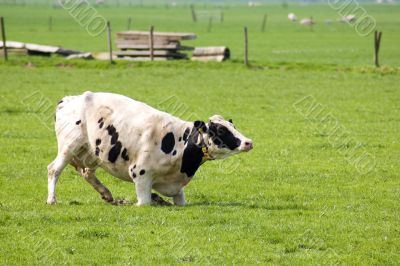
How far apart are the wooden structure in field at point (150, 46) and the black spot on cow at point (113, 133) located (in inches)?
1332

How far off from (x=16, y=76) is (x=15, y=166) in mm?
21583

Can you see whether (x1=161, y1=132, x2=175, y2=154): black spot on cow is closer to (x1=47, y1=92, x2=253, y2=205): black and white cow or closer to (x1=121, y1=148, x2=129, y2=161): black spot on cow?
(x1=47, y1=92, x2=253, y2=205): black and white cow

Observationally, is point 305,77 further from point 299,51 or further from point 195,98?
point 299,51

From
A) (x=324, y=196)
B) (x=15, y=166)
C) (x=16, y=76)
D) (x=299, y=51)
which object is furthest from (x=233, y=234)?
(x=299, y=51)

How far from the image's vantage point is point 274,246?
1141cm

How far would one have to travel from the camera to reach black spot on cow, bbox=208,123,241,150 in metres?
13.4

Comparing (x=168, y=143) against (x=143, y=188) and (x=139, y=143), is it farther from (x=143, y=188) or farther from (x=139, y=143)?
(x=143, y=188)

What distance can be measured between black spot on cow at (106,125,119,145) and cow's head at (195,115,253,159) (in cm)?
138

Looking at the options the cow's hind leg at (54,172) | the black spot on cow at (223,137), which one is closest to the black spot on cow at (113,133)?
the cow's hind leg at (54,172)

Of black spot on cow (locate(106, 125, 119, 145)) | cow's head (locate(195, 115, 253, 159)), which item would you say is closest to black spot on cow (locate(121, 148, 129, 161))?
black spot on cow (locate(106, 125, 119, 145))

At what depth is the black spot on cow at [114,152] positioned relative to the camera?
13836mm

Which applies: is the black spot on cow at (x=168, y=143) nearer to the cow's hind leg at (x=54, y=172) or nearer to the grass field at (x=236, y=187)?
the grass field at (x=236, y=187)

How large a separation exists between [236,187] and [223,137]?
124 inches

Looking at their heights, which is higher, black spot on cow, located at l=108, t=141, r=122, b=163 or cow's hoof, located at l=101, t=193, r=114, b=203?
black spot on cow, located at l=108, t=141, r=122, b=163
